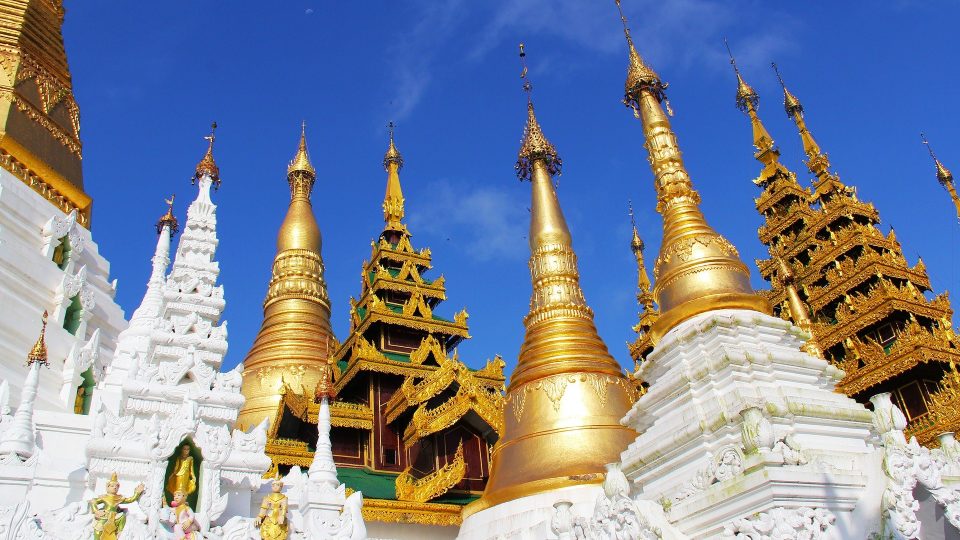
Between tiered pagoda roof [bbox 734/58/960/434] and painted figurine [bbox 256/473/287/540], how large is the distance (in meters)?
11.3

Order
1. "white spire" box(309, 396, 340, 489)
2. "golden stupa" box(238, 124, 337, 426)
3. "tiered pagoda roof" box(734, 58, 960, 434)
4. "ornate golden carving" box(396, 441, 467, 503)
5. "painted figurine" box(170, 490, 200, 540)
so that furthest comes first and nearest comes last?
1. "golden stupa" box(238, 124, 337, 426)
2. "tiered pagoda roof" box(734, 58, 960, 434)
3. "ornate golden carving" box(396, 441, 467, 503)
4. "white spire" box(309, 396, 340, 489)
5. "painted figurine" box(170, 490, 200, 540)

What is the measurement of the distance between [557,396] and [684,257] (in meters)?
2.65

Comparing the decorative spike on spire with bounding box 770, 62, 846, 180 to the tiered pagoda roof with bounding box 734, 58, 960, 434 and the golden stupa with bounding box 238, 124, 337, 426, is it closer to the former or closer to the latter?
the tiered pagoda roof with bounding box 734, 58, 960, 434

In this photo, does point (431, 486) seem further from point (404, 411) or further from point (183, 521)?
point (183, 521)

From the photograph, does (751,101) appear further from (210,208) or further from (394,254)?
(210,208)

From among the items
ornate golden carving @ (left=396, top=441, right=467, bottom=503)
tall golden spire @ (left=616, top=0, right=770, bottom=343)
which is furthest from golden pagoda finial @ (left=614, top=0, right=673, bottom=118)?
ornate golden carving @ (left=396, top=441, right=467, bottom=503)

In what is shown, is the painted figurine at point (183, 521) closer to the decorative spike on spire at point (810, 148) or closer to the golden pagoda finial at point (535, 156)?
the golden pagoda finial at point (535, 156)

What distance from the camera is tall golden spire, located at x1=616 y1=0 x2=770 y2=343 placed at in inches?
354

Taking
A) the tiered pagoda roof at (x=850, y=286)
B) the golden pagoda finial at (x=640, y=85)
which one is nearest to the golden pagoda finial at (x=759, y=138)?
the tiered pagoda roof at (x=850, y=286)

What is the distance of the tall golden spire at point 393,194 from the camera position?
72.6 feet

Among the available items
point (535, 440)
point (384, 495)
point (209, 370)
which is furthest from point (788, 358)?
point (384, 495)

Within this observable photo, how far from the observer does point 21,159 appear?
13852 millimetres

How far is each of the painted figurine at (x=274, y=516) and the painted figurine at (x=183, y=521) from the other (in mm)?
626

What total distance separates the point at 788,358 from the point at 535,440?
3658 mm
